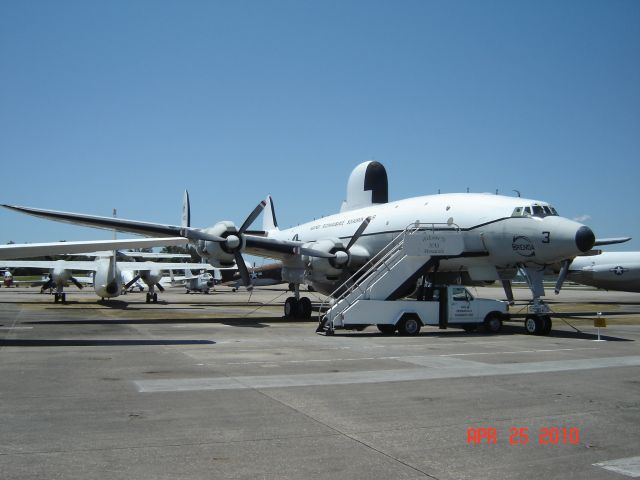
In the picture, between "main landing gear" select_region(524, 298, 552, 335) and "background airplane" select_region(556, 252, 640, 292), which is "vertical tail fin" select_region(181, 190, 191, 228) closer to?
"main landing gear" select_region(524, 298, 552, 335)

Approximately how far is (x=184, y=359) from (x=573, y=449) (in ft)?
28.4

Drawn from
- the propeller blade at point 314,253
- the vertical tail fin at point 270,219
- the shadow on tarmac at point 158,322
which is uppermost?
the vertical tail fin at point 270,219

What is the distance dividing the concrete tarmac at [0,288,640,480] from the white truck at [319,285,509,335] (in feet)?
9.56

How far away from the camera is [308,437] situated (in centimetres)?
676

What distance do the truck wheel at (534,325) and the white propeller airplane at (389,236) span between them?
2.37 feet

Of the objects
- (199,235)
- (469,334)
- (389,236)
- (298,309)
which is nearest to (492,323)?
(469,334)

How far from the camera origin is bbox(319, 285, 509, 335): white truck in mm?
18719

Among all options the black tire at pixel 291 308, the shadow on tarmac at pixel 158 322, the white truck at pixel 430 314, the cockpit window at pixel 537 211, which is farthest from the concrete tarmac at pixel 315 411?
the black tire at pixel 291 308

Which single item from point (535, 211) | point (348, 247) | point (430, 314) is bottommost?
point (430, 314)

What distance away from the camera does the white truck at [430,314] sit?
1872 cm

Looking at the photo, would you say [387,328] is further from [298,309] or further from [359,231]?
[298,309]

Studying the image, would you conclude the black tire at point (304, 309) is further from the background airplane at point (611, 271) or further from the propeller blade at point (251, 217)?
the background airplane at point (611, 271)

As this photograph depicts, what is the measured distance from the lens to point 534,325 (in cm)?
1942

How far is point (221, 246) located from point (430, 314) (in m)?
8.75
